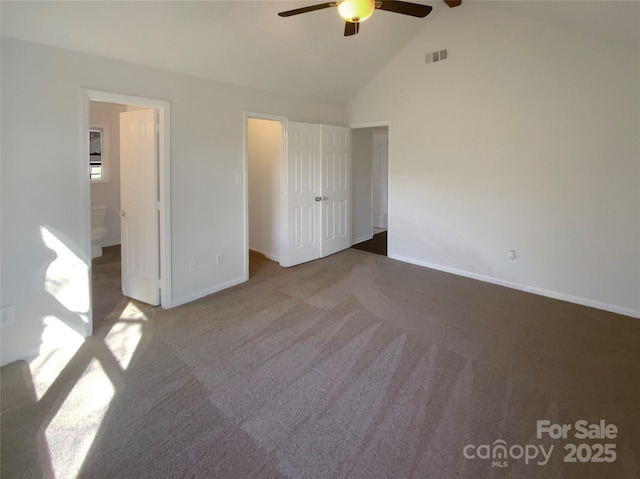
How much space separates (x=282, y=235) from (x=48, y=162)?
285 centimetres

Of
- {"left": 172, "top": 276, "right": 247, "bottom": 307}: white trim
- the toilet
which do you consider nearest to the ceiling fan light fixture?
{"left": 172, "top": 276, "right": 247, "bottom": 307}: white trim

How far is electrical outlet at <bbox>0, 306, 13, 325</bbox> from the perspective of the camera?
8.21 feet

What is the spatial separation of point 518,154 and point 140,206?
4287 mm

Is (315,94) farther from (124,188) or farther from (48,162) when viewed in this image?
(48,162)

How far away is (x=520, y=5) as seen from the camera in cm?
340

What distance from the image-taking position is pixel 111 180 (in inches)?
235

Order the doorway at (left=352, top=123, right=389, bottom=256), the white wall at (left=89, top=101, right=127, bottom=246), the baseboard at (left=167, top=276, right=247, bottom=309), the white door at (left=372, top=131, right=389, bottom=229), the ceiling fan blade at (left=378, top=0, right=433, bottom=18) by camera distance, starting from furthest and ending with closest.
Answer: the white door at (left=372, top=131, right=389, bottom=229)
the doorway at (left=352, top=123, right=389, bottom=256)
the white wall at (left=89, top=101, right=127, bottom=246)
the baseboard at (left=167, top=276, right=247, bottom=309)
the ceiling fan blade at (left=378, top=0, right=433, bottom=18)

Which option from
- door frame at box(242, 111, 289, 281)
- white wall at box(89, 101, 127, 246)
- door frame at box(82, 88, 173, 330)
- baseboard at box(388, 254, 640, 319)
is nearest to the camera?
door frame at box(82, 88, 173, 330)

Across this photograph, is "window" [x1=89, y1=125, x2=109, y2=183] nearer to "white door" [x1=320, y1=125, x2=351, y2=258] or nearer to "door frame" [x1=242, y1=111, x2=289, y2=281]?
"door frame" [x1=242, y1=111, x2=289, y2=281]

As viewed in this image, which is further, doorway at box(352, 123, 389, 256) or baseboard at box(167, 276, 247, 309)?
doorway at box(352, 123, 389, 256)

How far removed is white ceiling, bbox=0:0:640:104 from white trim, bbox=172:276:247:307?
2319 millimetres

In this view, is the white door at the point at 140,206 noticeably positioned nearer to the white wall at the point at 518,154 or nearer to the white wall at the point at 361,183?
the white wall at the point at 518,154

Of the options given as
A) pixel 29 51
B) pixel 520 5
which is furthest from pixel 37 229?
pixel 520 5

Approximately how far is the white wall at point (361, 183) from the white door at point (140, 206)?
3560mm
